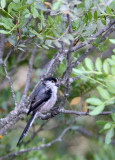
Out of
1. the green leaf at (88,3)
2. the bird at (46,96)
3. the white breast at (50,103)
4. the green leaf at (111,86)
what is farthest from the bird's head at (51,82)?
the green leaf at (111,86)

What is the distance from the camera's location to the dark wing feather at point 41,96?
3.54 metres

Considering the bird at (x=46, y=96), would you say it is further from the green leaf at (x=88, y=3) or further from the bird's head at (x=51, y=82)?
the green leaf at (x=88, y=3)

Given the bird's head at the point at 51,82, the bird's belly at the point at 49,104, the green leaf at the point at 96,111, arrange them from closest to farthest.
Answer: the green leaf at the point at 96,111, the bird's head at the point at 51,82, the bird's belly at the point at 49,104

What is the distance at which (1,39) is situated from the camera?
11.6ft

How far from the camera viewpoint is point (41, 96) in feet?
12.2

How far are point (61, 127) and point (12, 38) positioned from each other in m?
2.14

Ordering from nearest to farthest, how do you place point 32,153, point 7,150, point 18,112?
point 18,112
point 32,153
point 7,150

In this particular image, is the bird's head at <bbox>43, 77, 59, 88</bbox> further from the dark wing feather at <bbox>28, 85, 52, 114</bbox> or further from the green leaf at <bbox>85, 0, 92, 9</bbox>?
the green leaf at <bbox>85, 0, 92, 9</bbox>

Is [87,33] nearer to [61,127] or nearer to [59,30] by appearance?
[59,30]

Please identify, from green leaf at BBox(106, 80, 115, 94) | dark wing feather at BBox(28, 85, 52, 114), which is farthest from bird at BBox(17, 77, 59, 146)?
green leaf at BBox(106, 80, 115, 94)

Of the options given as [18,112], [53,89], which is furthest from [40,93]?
[18,112]

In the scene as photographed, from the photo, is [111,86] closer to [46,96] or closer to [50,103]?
[50,103]

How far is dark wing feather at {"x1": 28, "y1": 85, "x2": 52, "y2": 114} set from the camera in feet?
11.6

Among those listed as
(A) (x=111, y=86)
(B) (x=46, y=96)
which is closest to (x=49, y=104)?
(B) (x=46, y=96)
